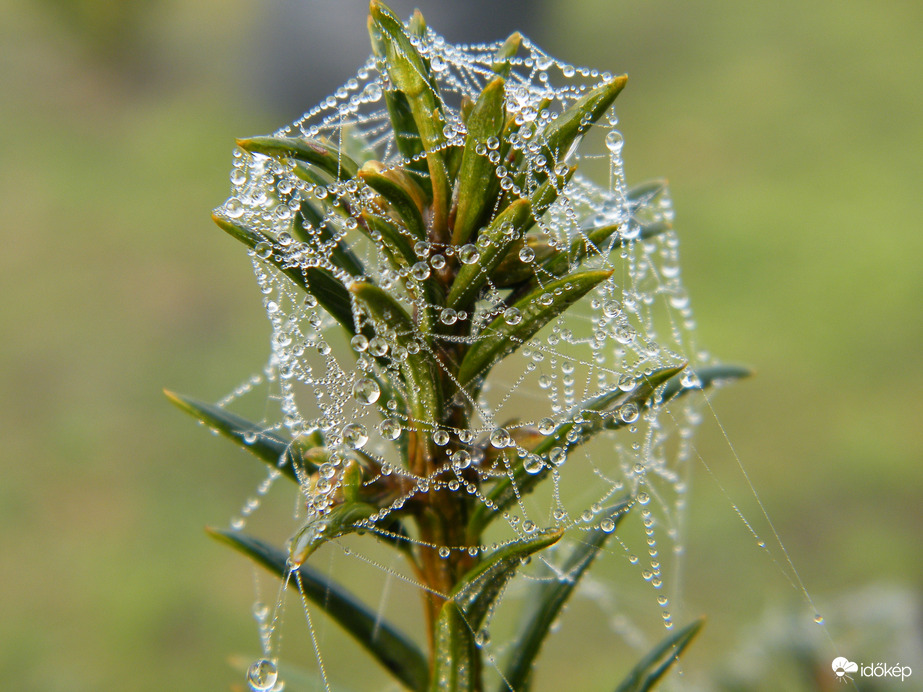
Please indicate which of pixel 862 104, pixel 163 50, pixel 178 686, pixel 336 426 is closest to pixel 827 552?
pixel 178 686

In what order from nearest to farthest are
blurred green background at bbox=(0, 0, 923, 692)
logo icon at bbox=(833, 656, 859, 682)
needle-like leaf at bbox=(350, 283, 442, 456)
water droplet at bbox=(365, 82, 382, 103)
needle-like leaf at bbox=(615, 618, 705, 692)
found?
needle-like leaf at bbox=(350, 283, 442, 456) < needle-like leaf at bbox=(615, 618, 705, 692) < water droplet at bbox=(365, 82, 382, 103) < logo icon at bbox=(833, 656, 859, 682) < blurred green background at bbox=(0, 0, 923, 692)

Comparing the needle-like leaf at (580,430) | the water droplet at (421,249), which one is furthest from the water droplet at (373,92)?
the needle-like leaf at (580,430)

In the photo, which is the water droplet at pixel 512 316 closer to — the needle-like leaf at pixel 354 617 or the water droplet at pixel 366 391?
the water droplet at pixel 366 391

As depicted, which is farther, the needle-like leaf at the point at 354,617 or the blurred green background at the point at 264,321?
the blurred green background at the point at 264,321

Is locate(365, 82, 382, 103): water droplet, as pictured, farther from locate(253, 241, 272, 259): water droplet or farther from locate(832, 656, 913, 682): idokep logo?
locate(832, 656, 913, 682): idokep logo

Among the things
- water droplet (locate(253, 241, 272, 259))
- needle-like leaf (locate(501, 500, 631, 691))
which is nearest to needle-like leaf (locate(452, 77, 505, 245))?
water droplet (locate(253, 241, 272, 259))

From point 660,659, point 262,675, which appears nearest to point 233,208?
point 262,675
